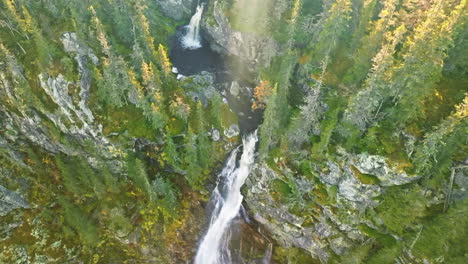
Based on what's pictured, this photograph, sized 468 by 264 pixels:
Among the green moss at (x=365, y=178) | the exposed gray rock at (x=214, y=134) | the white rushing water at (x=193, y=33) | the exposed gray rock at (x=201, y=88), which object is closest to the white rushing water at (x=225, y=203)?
the exposed gray rock at (x=214, y=134)

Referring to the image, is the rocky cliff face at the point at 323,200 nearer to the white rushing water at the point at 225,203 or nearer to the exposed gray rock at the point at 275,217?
the exposed gray rock at the point at 275,217

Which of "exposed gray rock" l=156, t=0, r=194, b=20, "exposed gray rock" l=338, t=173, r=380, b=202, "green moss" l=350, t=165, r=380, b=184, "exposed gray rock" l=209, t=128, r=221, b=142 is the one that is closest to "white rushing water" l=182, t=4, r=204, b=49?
"exposed gray rock" l=156, t=0, r=194, b=20

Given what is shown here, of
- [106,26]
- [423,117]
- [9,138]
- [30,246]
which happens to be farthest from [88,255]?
[423,117]

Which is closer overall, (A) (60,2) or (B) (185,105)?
(B) (185,105)

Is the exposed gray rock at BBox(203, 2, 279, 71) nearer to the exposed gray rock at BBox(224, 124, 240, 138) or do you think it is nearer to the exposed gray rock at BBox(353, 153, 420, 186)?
the exposed gray rock at BBox(224, 124, 240, 138)

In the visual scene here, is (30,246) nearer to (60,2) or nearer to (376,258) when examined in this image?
(60,2)
